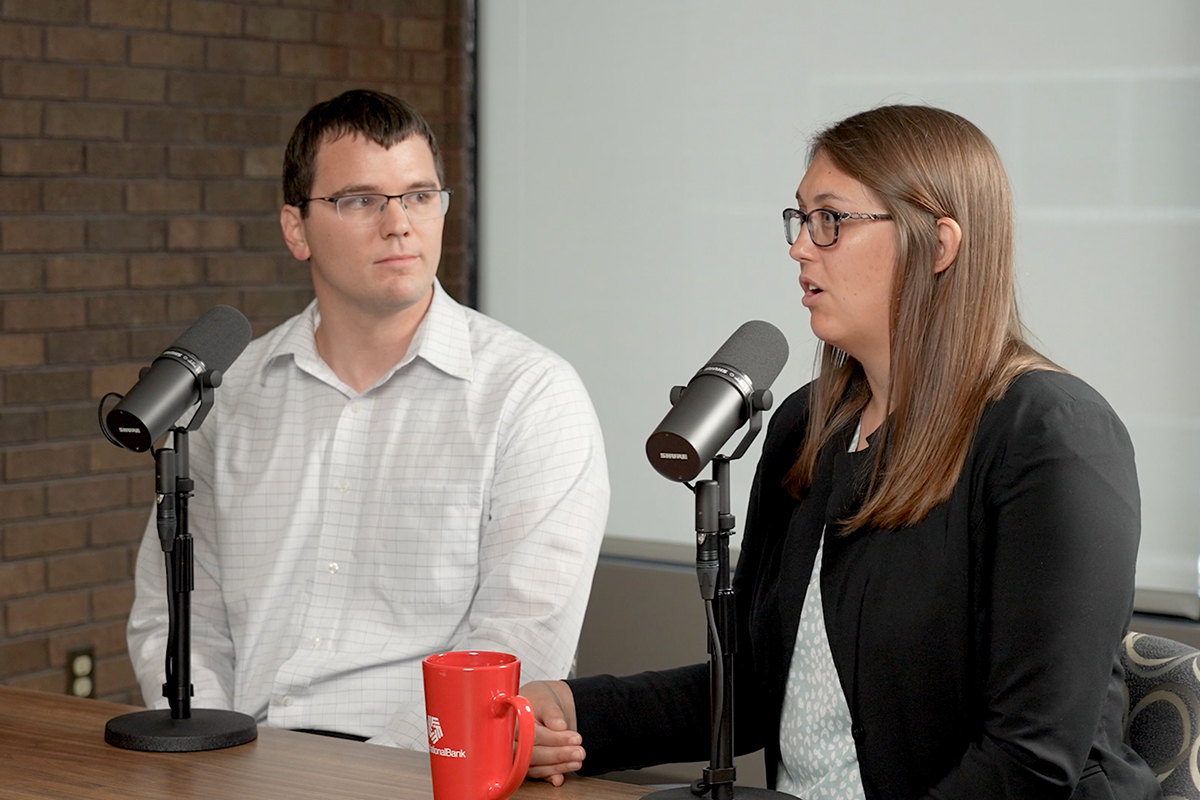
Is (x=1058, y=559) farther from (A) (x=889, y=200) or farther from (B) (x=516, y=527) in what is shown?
(B) (x=516, y=527)

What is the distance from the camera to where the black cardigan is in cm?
142

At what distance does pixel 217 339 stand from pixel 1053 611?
1.02m

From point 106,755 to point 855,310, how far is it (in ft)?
3.26

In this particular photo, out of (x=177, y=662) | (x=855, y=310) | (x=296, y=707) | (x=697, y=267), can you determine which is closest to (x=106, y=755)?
(x=177, y=662)

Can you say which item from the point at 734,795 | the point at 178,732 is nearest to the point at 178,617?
the point at 178,732

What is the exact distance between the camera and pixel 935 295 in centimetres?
161

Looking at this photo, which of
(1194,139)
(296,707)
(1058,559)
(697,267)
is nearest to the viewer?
(1058,559)

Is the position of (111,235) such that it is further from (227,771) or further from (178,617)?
(227,771)

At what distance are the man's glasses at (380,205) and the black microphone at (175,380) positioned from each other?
1.86 ft

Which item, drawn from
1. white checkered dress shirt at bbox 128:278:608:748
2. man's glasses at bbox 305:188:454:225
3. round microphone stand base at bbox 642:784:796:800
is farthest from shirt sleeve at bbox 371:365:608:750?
round microphone stand base at bbox 642:784:796:800

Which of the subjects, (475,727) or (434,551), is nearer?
(475,727)

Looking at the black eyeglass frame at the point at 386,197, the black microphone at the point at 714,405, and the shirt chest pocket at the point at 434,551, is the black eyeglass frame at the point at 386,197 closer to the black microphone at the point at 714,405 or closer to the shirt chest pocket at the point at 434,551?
the shirt chest pocket at the point at 434,551

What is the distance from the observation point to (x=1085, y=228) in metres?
2.86

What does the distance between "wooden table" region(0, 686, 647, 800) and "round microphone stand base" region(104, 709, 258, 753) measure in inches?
0.5
